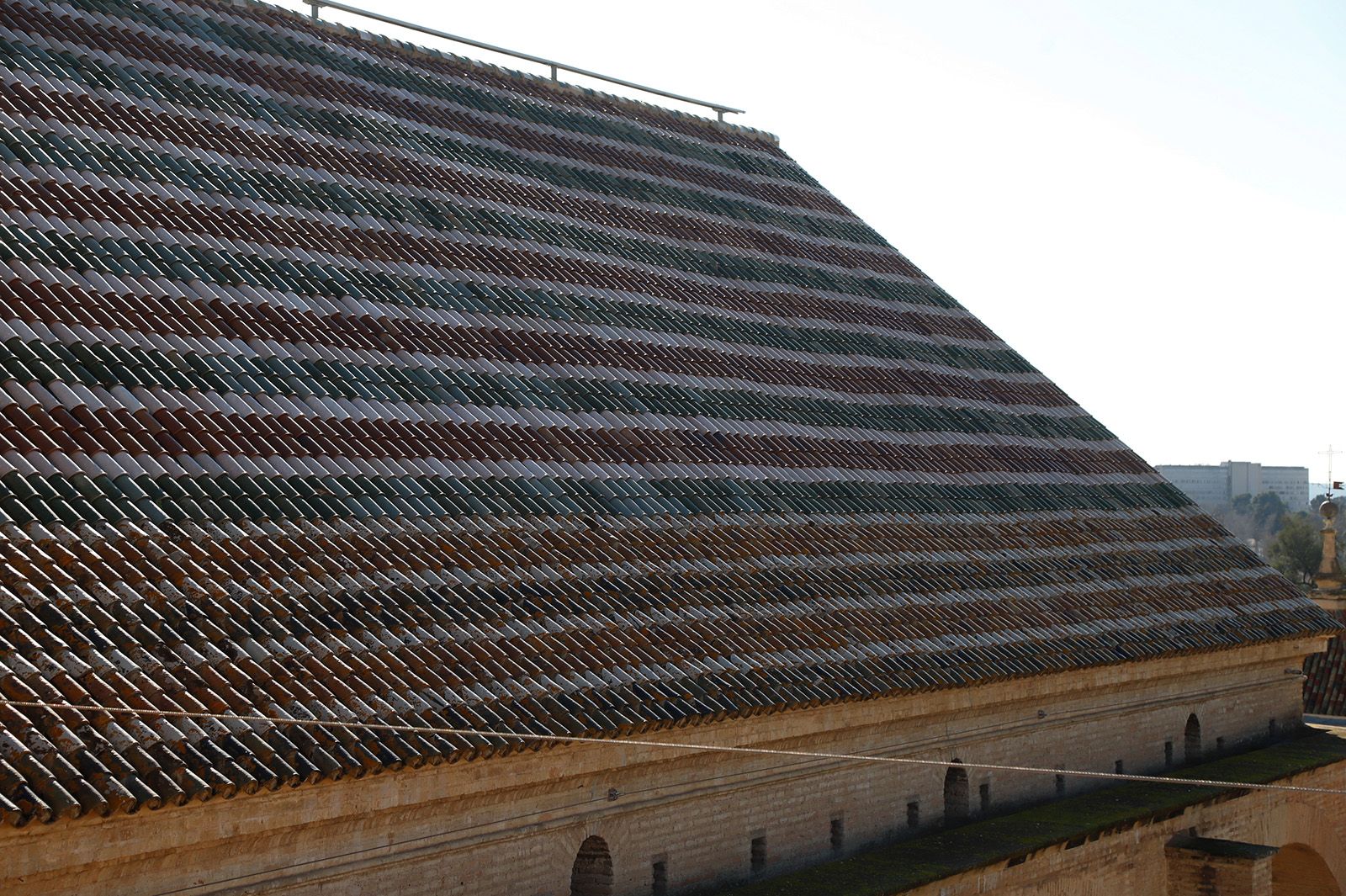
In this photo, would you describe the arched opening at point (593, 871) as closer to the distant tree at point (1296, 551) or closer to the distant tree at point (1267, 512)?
the distant tree at point (1296, 551)

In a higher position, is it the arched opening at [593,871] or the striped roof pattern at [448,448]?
A: the striped roof pattern at [448,448]

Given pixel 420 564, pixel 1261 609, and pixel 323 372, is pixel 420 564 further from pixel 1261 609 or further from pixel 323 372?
pixel 1261 609

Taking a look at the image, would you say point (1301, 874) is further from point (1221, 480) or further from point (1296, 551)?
point (1221, 480)

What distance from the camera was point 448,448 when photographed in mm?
11500

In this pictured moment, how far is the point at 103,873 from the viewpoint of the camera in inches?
298

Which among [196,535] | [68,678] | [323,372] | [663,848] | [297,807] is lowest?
[663,848]

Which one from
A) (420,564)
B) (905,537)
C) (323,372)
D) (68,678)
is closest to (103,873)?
(68,678)

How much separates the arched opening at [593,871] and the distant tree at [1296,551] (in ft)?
173

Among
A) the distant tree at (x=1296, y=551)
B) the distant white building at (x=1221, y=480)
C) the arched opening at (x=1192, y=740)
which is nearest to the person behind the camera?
the arched opening at (x=1192, y=740)

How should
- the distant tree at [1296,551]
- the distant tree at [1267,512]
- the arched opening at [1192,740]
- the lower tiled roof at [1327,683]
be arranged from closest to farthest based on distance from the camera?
the arched opening at [1192,740] → the lower tiled roof at [1327,683] → the distant tree at [1296,551] → the distant tree at [1267,512]

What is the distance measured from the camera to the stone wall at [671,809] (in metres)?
7.88

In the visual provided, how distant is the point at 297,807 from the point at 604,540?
3.89 m

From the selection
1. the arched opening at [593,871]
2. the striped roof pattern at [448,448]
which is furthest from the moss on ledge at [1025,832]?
the striped roof pattern at [448,448]

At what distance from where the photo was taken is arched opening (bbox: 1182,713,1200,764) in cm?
1728
